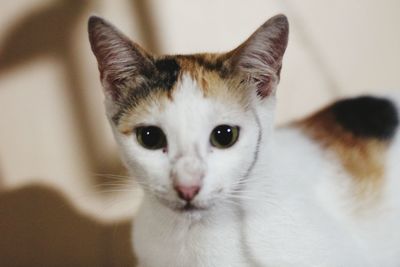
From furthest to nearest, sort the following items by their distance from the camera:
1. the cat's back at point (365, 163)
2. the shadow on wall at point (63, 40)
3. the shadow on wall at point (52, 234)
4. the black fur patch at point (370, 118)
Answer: the shadow on wall at point (52, 234) → the shadow on wall at point (63, 40) → the black fur patch at point (370, 118) → the cat's back at point (365, 163)

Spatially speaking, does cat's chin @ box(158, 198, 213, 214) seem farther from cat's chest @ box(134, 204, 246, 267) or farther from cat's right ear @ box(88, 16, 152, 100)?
cat's right ear @ box(88, 16, 152, 100)

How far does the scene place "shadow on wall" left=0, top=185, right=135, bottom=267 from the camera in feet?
5.72

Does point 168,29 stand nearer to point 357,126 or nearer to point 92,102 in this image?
point 92,102

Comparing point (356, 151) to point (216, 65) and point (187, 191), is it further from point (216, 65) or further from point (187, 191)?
point (187, 191)

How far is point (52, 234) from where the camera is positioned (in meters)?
1.76

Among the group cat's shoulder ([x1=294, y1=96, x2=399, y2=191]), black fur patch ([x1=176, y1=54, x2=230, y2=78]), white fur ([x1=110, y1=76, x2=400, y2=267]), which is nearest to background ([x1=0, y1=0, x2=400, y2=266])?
cat's shoulder ([x1=294, y1=96, x2=399, y2=191])

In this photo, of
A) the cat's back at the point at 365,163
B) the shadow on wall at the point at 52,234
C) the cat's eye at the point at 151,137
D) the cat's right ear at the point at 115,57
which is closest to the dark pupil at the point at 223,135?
the cat's eye at the point at 151,137

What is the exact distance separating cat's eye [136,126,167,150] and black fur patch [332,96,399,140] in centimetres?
68

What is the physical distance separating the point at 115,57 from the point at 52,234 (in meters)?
0.89

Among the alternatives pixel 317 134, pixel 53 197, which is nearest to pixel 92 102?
pixel 53 197

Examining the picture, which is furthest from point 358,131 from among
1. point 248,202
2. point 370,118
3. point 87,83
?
point 87,83

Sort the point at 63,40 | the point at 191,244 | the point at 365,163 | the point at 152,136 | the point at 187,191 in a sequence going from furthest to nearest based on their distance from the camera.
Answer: the point at 63,40
the point at 365,163
the point at 191,244
the point at 152,136
the point at 187,191

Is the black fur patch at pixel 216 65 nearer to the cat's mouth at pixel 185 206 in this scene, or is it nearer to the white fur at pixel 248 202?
the white fur at pixel 248 202

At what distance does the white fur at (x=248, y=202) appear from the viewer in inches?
41.6
